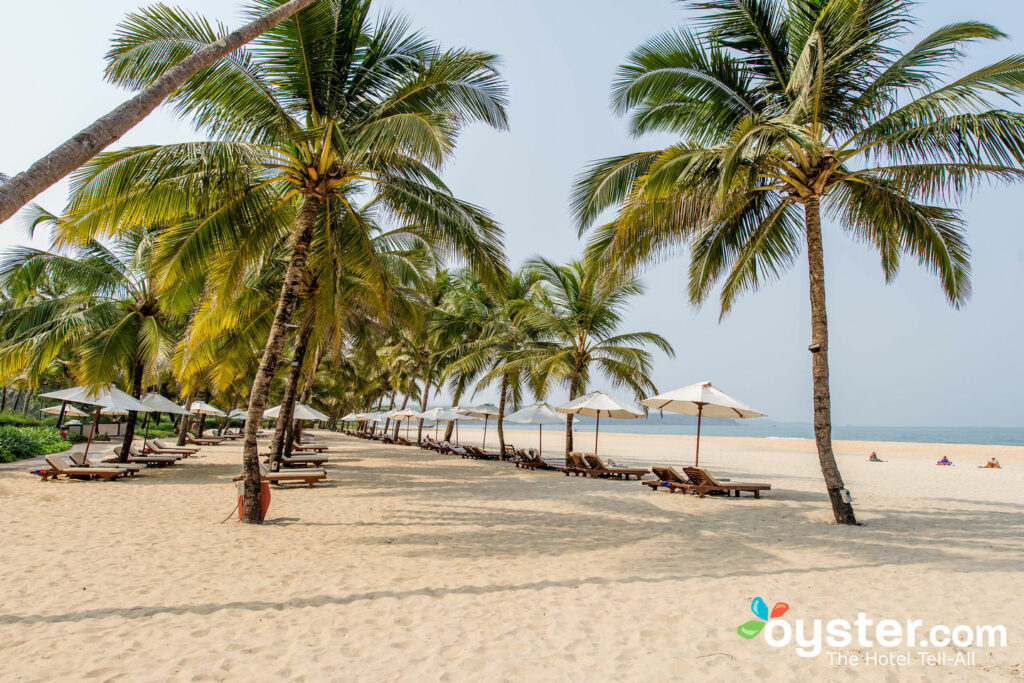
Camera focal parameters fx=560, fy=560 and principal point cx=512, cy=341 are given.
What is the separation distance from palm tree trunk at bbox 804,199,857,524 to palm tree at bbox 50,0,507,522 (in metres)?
4.84

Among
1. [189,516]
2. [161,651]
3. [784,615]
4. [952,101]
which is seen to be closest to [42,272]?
[189,516]

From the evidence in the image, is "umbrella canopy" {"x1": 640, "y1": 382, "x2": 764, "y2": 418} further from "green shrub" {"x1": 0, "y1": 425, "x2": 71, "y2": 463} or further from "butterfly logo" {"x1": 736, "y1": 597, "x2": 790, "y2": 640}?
"green shrub" {"x1": 0, "y1": 425, "x2": 71, "y2": 463}

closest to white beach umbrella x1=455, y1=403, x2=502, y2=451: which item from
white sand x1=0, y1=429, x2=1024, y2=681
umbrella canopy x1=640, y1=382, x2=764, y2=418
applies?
umbrella canopy x1=640, y1=382, x2=764, y2=418

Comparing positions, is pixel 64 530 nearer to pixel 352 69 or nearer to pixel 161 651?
pixel 161 651

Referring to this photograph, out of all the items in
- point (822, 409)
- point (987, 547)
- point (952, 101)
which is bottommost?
point (987, 547)

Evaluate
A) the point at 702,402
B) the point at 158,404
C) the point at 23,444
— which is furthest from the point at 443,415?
the point at 702,402

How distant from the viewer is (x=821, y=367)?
8336 mm

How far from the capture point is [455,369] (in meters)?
22.2

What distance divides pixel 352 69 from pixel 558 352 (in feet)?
38.9

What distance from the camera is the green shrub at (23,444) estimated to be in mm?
16306

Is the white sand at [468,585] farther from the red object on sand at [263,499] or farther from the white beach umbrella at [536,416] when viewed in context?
the white beach umbrella at [536,416]

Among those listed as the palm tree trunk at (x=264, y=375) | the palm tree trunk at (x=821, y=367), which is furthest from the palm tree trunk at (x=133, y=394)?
the palm tree trunk at (x=821, y=367)

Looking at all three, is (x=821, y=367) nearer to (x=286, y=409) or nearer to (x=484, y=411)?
(x=286, y=409)

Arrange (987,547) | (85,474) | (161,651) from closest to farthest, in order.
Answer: (161,651), (987,547), (85,474)
